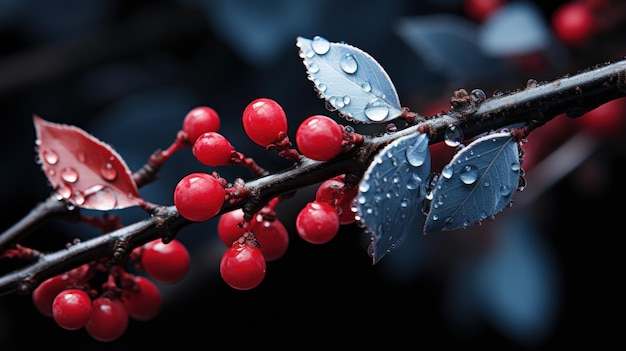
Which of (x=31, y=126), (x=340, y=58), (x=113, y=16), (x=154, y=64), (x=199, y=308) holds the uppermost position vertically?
(x=113, y=16)

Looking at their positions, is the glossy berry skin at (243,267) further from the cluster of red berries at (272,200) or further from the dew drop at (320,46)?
the dew drop at (320,46)

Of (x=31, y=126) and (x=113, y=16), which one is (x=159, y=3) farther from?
(x=31, y=126)

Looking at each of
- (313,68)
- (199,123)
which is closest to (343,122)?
(199,123)

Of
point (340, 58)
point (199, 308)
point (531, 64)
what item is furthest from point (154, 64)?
point (340, 58)

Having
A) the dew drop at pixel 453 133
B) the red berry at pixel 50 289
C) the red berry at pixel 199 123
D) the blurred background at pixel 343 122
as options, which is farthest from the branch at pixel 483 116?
the blurred background at pixel 343 122

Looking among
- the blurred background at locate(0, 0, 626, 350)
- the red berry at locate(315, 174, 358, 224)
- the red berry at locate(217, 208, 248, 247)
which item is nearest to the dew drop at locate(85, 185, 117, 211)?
the red berry at locate(217, 208, 248, 247)
